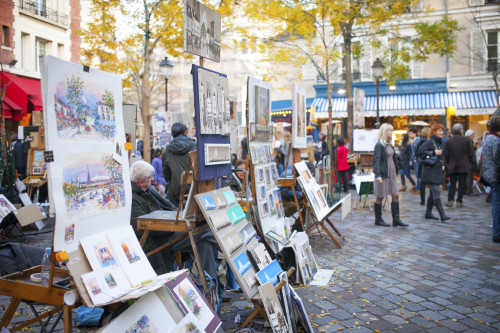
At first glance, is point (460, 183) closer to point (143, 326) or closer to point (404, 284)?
point (404, 284)

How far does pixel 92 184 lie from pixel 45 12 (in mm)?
20589

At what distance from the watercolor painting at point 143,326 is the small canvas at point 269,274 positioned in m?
1.01

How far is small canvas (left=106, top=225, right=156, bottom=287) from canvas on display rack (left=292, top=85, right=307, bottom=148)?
394 centimetres

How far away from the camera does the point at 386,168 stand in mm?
7629

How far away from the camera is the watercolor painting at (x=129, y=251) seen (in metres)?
3.03

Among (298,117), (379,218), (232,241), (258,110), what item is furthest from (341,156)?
(232,241)

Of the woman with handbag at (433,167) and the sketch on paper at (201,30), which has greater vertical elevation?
the sketch on paper at (201,30)

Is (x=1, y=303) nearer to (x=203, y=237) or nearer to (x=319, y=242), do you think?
(x=203, y=237)

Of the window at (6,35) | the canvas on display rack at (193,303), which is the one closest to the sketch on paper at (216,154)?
the canvas on display rack at (193,303)

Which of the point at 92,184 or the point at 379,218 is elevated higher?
the point at 92,184

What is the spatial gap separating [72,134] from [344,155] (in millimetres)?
9862

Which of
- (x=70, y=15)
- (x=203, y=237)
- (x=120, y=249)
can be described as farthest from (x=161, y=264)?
(x=70, y=15)

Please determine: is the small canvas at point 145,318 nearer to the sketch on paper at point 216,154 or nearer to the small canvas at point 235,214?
the small canvas at point 235,214

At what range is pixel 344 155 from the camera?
11.9 meters
